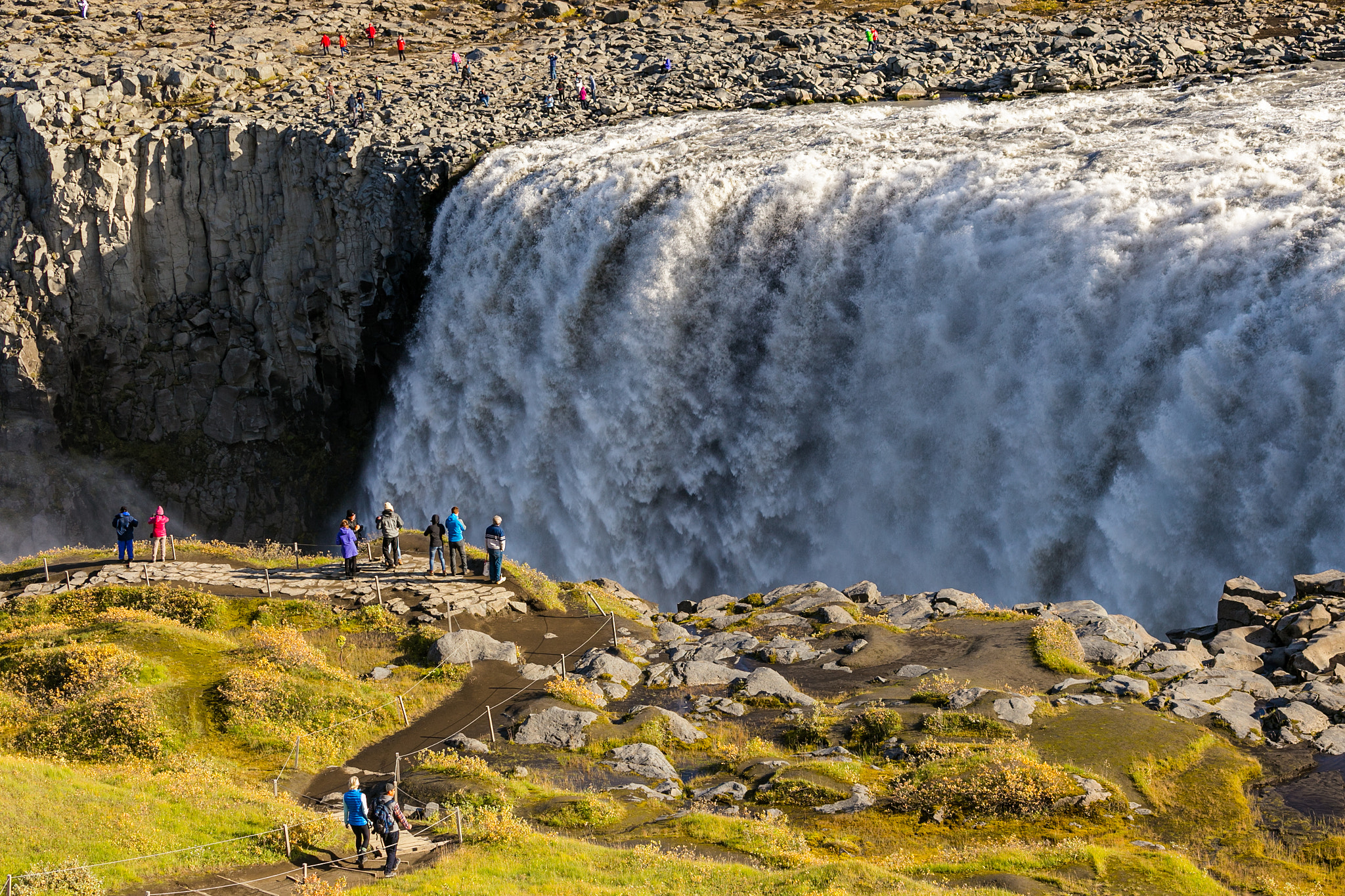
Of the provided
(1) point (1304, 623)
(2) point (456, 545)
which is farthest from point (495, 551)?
(1) point (1304, 623)

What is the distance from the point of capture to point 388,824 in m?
15.7

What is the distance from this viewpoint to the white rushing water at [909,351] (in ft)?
87.3

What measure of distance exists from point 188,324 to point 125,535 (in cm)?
2757

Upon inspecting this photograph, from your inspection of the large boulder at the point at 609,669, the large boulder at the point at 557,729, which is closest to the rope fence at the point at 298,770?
the large boulder at the point at 609,669

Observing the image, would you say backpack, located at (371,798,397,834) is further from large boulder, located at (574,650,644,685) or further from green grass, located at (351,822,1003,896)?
large boulder, located at (574,650,644,685)

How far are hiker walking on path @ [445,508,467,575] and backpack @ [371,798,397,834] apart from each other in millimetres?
12284

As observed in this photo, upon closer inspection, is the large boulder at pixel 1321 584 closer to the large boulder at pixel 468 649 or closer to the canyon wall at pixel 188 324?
the large boulder at pixel 468 649

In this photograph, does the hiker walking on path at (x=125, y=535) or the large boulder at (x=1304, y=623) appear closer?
the large boulder at (x=1304, y=623)

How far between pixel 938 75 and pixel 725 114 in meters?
10.6

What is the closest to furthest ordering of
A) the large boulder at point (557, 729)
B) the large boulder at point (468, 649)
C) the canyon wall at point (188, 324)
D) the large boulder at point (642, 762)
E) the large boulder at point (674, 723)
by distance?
the large boulder at point (642, 762) → the large boulder at point (557, 729) → the large boulder at point (674, 723) → the large boulder at point (468, 649) → the canyon wall at point (188, 324)

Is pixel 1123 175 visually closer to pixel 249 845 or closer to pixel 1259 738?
pixel 1259 738

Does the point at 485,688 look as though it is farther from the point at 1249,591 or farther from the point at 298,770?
the point at 1249,591

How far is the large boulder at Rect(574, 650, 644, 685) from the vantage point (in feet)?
80.3

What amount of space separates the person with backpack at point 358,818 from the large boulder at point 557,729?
216 inches
